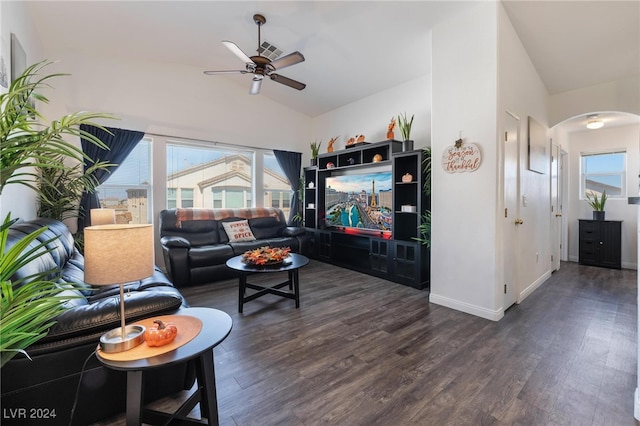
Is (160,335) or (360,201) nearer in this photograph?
(160,335)

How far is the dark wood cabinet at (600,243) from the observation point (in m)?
4.59

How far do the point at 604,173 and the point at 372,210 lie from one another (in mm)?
4313

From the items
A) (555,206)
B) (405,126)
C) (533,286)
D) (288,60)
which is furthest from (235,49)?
(555,206)

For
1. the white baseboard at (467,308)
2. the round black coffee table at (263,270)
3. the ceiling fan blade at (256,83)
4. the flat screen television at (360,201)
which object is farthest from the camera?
the flat screen television at (360,201)

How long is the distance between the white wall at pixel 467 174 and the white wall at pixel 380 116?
114cm

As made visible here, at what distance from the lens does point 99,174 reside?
4062 millimetres

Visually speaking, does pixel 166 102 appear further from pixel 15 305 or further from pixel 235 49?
pixel 15 305

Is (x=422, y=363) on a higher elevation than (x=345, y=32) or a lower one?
lower

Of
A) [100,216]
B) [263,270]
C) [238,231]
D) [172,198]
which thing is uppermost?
[172,198]

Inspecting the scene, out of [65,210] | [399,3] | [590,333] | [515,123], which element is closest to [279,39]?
[399,3]

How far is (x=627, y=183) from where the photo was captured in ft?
15.5

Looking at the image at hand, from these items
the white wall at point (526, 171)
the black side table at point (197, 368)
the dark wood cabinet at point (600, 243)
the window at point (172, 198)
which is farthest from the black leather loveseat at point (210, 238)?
the dark wood cabinet at point (600, 243)

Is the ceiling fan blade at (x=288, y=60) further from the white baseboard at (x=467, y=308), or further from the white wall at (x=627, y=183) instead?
the white wall at (x=627, y=183)

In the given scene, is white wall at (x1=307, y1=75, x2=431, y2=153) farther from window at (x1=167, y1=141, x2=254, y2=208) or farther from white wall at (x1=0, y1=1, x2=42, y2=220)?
white wall at (x1=0, y1=1, x2=42, y2=220)
